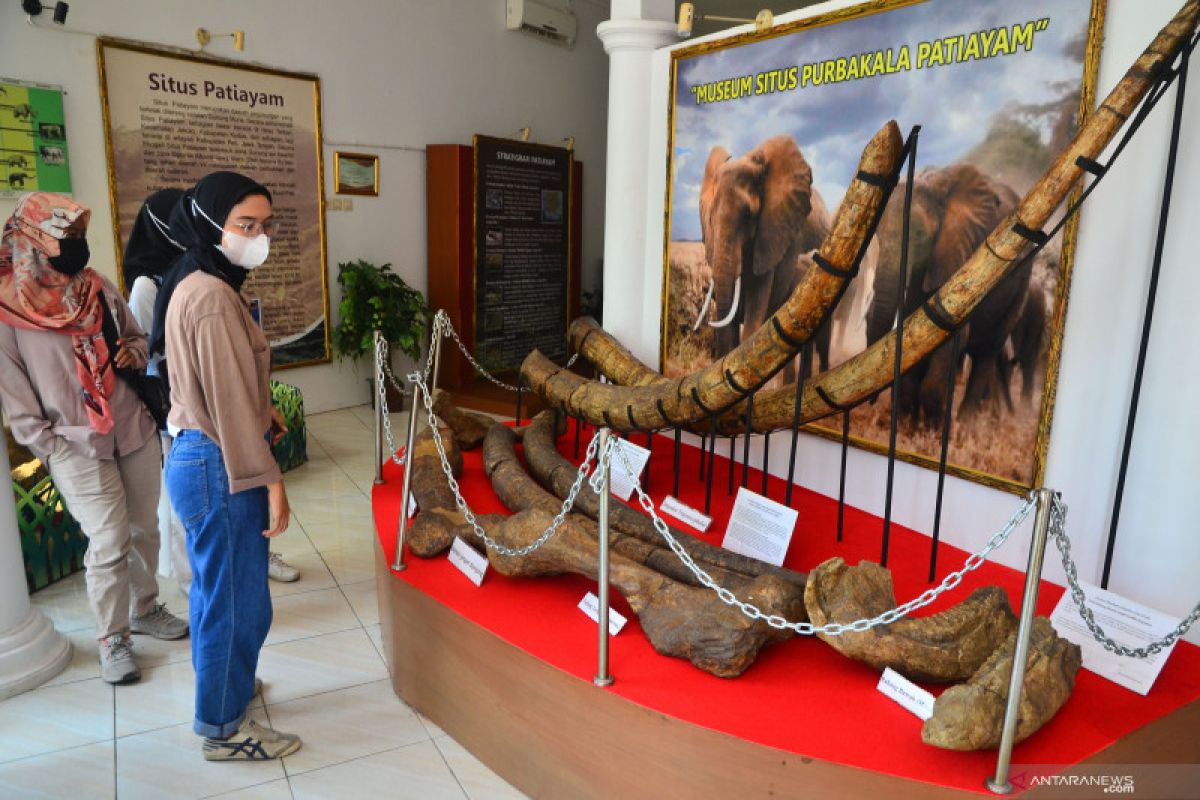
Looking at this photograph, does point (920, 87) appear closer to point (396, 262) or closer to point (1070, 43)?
point (1070, 43)

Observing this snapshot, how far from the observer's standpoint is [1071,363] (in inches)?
127

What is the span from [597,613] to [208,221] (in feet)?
5.86

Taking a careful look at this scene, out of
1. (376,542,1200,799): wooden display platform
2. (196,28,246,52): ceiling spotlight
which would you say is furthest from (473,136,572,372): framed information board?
(376,542,1200,799): wooden display platform

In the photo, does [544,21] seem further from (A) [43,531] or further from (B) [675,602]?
(B) [675,602]

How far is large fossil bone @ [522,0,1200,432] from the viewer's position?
253 centimetres

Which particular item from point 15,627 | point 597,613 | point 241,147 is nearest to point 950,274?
point 597,613

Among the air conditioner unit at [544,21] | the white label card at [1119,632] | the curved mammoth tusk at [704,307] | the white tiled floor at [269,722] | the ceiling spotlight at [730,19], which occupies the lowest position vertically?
the white tiled floor at [269,722]

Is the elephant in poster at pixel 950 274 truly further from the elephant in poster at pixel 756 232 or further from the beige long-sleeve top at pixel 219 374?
the beige long-sleeve top at pixel 219 374

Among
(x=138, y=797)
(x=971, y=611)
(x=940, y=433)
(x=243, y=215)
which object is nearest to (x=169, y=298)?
(x=243, y=215)

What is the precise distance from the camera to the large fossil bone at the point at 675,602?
8.14ft

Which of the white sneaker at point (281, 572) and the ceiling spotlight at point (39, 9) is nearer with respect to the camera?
the white sneaker at point (281, 572)

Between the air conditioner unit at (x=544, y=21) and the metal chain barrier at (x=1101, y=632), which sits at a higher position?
the air conditioner unit at (x=544, y=21)

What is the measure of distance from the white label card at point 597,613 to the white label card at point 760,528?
0.63 m

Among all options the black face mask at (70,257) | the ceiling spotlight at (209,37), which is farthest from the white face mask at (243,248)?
the ceiling spotlight at (209,37)
